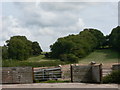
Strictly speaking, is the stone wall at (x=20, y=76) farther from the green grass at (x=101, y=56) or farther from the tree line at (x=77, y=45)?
the green grass at (x=101, y=56)

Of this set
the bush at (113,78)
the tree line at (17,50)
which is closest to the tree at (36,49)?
the tree line at (17,50)

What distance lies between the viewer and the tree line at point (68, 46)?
222 ft

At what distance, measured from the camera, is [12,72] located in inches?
715

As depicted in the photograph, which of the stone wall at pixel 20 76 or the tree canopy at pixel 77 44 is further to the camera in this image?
the tree canopy at pixel 77 44

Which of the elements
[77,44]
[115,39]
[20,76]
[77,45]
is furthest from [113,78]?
[115,39]

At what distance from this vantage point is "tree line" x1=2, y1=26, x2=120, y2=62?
2660 inches

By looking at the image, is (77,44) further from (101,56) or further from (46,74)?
(46,74)

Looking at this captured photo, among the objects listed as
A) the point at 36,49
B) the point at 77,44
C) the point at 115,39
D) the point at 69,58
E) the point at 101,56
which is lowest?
the point at 69,58

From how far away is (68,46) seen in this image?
73812mm

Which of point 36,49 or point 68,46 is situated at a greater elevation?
point 68,46

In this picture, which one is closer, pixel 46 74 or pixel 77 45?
pixel 46 74

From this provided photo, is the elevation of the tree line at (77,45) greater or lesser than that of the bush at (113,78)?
greater

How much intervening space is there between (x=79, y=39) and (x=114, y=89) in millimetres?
66442

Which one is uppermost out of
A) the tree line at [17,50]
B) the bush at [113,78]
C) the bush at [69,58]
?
the tree line at [17,50]
